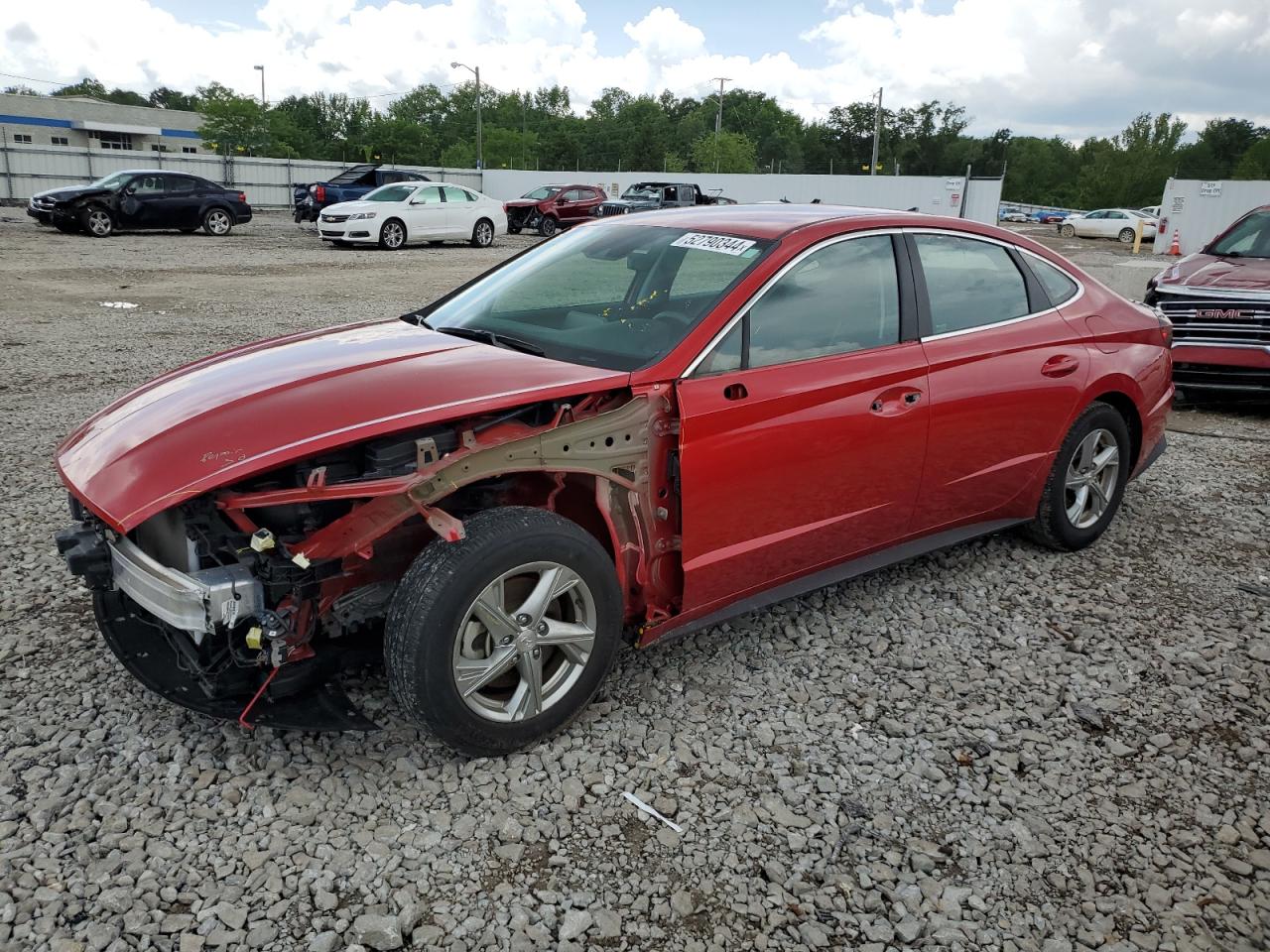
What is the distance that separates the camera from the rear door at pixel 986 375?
3979mm

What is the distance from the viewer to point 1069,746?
10.7ft

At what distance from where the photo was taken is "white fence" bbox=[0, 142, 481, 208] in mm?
31328

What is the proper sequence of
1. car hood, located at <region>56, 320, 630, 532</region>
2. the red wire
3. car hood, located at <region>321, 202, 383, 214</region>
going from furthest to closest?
car hood, located at <region>321, 202, 383, 214</region> → the red wire → car hood, located at <region>56, 320, 630, 532</region>

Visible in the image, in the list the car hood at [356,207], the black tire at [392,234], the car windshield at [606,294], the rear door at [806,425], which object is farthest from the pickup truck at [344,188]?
the rear door at [806,425]

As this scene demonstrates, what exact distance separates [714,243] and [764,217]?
350 millimetres

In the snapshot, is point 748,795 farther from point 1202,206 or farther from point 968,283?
point 1202,206

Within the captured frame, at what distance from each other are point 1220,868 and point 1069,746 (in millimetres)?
610

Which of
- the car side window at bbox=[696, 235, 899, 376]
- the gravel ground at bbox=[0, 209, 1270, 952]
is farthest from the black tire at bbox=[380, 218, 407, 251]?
the car side window at bbox=[696, 235, 899, 376]

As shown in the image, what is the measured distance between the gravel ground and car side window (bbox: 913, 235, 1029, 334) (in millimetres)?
1240

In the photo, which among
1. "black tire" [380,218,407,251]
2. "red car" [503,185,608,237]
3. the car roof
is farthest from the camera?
"red car" [503,185,608,237]

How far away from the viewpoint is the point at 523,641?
9.70ft

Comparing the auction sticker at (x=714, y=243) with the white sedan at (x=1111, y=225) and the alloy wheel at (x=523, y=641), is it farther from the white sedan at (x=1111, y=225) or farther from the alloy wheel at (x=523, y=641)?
the white sedan at (x=1111, y=225)

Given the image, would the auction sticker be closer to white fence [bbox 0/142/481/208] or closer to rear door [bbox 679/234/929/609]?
rear door [bbox 679/234/929/609]

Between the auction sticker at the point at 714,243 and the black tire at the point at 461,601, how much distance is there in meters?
1.34
